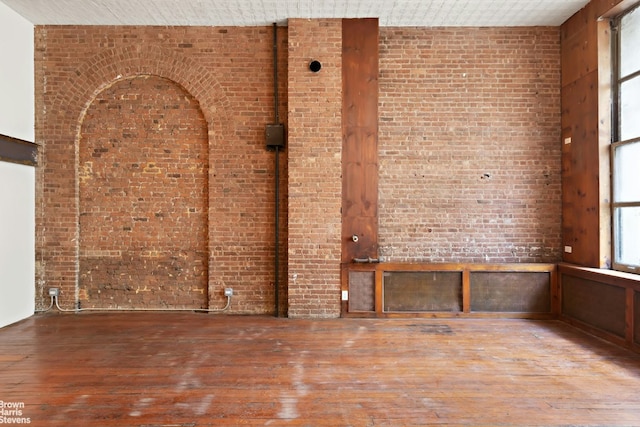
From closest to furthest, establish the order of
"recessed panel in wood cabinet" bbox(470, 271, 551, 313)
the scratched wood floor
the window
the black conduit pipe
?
the scratched wood floor < the window < "recessed panel in wood cabinet" bbox(470, 271, 551, 313) < the black conduit pipe

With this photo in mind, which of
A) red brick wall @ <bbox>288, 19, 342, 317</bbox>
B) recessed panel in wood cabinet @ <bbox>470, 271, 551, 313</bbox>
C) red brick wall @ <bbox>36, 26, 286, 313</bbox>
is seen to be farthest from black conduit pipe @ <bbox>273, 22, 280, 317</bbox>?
recessed panel in wood cabinet @ <bbox>470, 271, 551, 313</bbox>

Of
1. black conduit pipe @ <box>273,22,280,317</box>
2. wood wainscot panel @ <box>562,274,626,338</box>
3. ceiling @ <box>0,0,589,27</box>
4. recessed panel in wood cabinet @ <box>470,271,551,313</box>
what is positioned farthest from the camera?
black conduit pipe @ <box>273,22,280,317</box>

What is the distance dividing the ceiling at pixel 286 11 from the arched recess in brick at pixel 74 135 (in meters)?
0.50

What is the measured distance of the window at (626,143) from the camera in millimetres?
4242

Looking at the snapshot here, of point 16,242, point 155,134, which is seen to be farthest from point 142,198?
point 16,242

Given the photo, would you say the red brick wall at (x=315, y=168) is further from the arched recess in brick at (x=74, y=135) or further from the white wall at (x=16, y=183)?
the white wall at (x=16, y=183)

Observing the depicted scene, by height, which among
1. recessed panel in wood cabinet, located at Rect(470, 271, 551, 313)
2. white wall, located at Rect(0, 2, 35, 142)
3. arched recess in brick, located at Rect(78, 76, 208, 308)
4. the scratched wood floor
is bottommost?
the scratched wood floor

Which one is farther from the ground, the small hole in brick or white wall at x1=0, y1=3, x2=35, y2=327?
the small hole in brick

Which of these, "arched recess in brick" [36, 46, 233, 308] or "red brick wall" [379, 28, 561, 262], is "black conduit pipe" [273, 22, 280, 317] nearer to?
"arched recess in brick" [36, 46, 233, 308]

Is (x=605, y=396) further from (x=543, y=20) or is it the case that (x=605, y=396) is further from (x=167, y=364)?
(x=543, y=20)

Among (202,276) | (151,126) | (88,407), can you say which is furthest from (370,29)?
(88,407)

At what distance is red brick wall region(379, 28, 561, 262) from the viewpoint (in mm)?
5289

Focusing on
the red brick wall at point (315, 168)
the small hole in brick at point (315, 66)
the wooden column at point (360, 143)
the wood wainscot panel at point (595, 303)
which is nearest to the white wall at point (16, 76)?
the red brick wall at point (315, 168)

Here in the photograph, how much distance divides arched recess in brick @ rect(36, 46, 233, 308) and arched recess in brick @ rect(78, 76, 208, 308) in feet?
0.36
